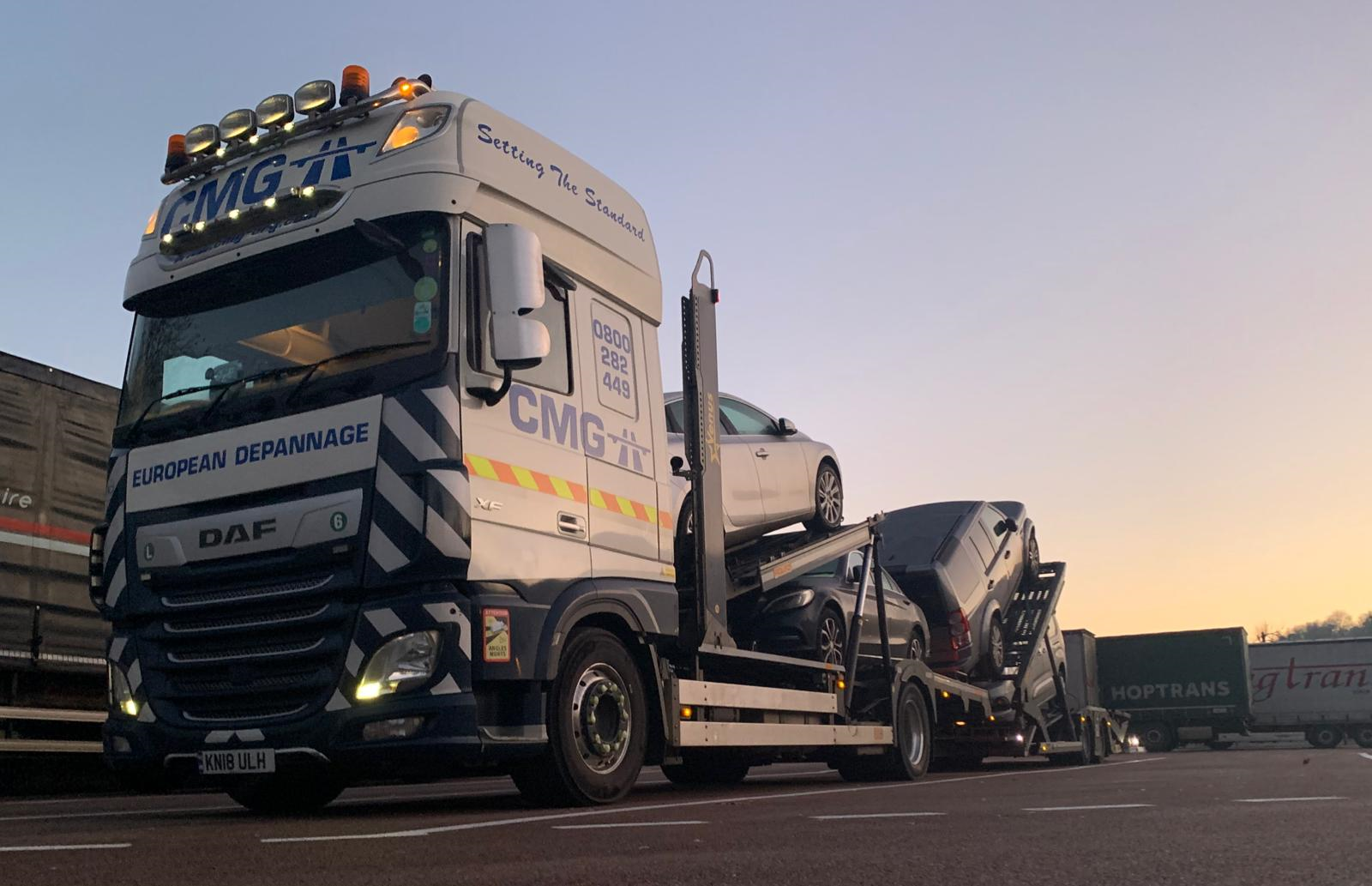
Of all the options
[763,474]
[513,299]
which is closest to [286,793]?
[513,299]

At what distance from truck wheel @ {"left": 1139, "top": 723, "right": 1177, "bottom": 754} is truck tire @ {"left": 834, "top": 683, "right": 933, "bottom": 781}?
87.0 ft

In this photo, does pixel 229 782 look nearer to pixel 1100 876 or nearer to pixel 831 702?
pixel 831 702

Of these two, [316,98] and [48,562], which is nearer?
[316,98]

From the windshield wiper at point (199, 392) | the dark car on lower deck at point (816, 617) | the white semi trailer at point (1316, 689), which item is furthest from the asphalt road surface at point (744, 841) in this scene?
the white semi trailer at point (1316, 689)

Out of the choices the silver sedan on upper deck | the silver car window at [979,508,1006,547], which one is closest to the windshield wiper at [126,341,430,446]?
the silver sedan on upper deck

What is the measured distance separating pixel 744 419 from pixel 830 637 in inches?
70.7

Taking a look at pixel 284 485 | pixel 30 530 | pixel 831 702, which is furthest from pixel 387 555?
pixel 30 530

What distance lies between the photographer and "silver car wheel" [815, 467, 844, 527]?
1112 centimetres

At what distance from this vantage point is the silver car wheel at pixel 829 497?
11125mm

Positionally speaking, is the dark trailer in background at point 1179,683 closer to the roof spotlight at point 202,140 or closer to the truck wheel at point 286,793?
the truck wheel at point 286,793

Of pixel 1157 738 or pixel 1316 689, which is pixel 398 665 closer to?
pixel 1157 738

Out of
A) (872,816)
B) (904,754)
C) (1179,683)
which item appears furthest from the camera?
(1179,683)

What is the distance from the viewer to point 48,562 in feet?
33.4

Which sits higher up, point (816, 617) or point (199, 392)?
point (199, 392)
